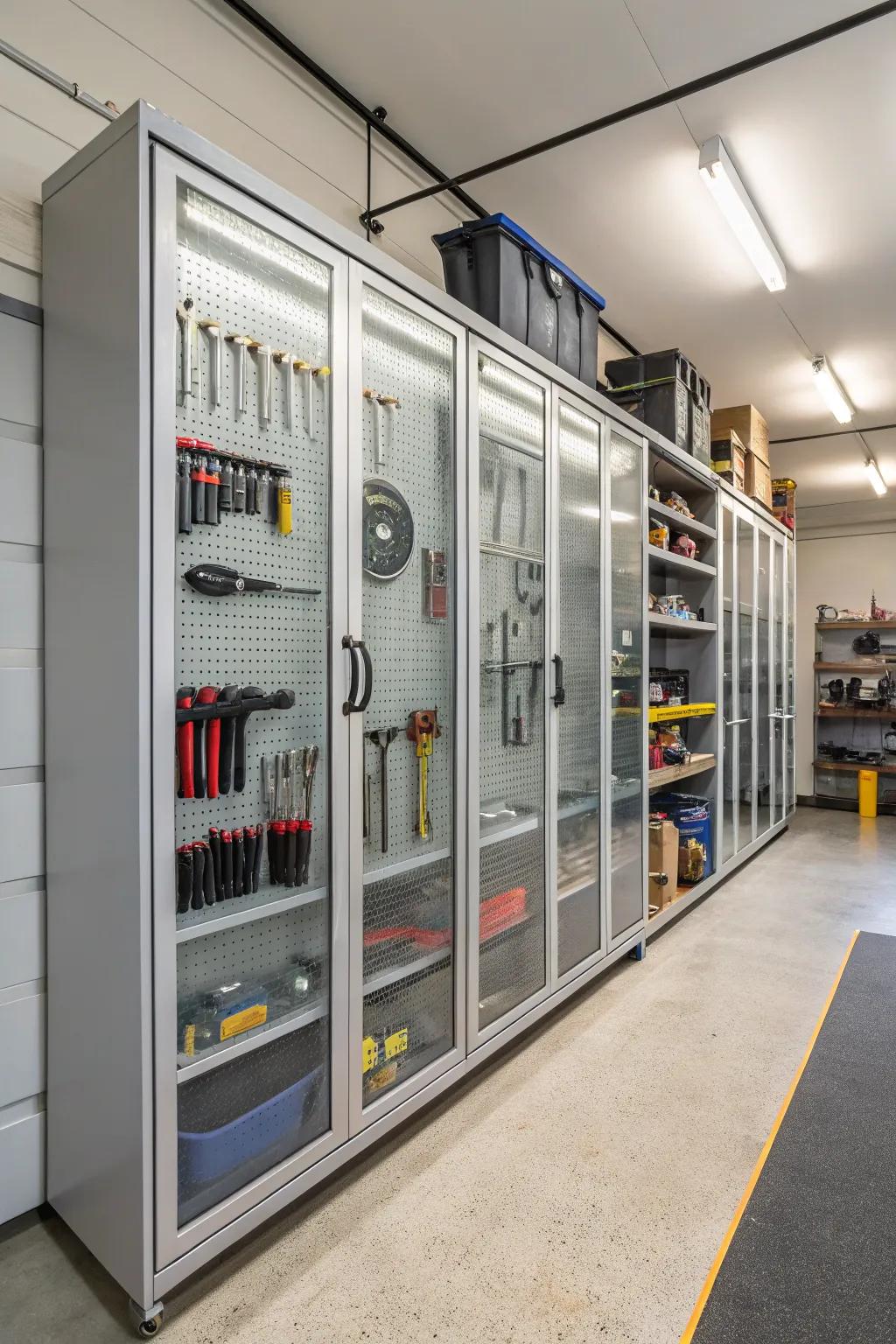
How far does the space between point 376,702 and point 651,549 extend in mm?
2154

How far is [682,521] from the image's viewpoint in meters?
4.29

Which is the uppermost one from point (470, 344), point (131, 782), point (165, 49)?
point (165, 49)

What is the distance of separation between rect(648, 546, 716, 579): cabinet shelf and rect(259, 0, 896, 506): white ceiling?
1.44 m

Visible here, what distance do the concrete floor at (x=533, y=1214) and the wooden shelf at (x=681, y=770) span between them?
1101 mm

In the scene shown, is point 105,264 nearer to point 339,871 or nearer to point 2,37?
point 2,37

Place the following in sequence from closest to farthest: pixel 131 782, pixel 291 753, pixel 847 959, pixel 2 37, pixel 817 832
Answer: pixel 131 782 < pixel 2 37 < pixel 291 753 < pixel 847 959 < pixel 817 832

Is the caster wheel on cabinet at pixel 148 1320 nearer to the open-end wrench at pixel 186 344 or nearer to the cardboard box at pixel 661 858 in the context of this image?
the open-end wrench at pixel 186 344

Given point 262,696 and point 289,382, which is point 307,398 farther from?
point 262,696

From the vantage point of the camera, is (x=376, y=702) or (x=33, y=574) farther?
(x=376, y=702)

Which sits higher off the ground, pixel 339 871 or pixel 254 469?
pixel 254 469

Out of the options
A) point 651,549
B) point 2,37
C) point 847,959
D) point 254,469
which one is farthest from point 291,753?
point 847,959

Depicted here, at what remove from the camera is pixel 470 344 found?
98.0 inches

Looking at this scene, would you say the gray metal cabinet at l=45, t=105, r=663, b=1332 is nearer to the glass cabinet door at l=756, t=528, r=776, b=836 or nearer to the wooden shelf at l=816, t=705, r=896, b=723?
the glass cabinet door at l=756, t=528, r=776, b=836

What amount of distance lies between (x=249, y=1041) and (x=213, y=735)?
0.74m
